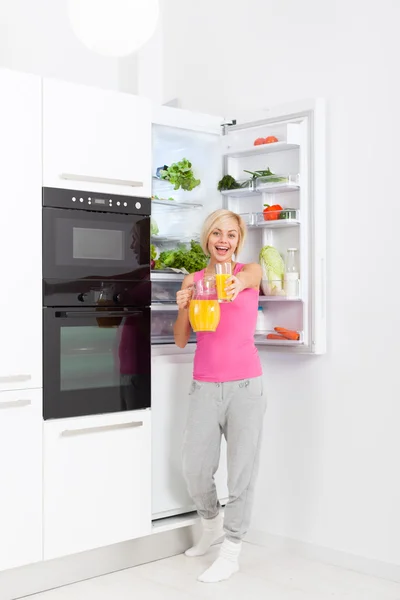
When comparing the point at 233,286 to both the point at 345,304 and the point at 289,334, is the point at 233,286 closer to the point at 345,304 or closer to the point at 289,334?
the point at 289,334

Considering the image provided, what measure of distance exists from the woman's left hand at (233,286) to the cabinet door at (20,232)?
761 mm

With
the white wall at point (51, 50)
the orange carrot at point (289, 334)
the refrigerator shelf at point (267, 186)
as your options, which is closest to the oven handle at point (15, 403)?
the orange carrot at point (289, 334)

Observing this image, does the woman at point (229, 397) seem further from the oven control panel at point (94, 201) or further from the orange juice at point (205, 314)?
the oven control panel at point (94, 201)

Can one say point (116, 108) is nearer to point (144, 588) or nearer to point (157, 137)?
point (157, 137)

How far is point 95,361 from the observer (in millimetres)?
3359

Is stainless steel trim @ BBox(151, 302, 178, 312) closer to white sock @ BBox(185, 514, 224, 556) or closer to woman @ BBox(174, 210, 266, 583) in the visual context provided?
woman @ BBox(174, 210, 266, 583)

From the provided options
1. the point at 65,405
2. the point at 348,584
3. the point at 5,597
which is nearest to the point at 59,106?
the point at 65,405

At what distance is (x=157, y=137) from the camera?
3.90 m

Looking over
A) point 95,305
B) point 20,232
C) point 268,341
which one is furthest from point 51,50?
point 268,341

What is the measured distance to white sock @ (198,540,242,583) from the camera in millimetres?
3396

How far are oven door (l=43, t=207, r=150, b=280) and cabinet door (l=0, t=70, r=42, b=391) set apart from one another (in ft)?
0.22

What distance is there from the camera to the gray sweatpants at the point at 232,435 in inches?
134

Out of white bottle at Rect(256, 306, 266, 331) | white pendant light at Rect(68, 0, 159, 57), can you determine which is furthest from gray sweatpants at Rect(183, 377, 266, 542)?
white pendant light at Rect(68, 0, 159, 57)

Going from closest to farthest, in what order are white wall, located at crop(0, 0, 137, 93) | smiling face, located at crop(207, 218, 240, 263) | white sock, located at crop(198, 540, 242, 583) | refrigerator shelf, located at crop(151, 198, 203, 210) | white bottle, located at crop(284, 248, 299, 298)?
white sock, located at crop(198, 540, 242, 583) → smiling face, located at crop(207, 218, 240, 263) → white bottle, located at crop(284, 248, 299, 298) → refrigerator shelf, located at crop(151, 198, 203, 210) → white wall, located at crop(0, 0, 137, 93)
